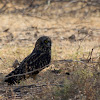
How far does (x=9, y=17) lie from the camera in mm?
11773

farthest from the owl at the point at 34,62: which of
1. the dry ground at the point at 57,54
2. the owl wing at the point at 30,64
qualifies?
the dry ground at the point at 57,54

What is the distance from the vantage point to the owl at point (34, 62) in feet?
18.4

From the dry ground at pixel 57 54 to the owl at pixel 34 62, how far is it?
0.72 feet

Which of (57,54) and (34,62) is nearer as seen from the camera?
(34,62)

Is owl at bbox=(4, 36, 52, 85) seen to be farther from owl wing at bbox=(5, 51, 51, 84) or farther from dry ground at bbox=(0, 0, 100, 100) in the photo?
dry ground at bbox=(0, 0, 100, 100)

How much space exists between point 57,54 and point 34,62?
229 centimetres

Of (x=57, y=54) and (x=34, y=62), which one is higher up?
(x=34, y=62)

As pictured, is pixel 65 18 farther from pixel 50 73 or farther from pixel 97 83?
pixel 97 83

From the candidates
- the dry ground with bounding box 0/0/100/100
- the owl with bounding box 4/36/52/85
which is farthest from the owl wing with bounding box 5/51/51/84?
the dry ground with bounding box 0/0/100/100

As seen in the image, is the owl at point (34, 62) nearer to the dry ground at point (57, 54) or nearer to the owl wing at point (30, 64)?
the owl wing at point (30, 64)

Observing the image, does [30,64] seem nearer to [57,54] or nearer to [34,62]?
[34,62]

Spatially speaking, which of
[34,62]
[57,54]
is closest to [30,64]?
[34,62]

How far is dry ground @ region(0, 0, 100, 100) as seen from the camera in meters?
4.55

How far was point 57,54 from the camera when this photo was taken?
8039mm
